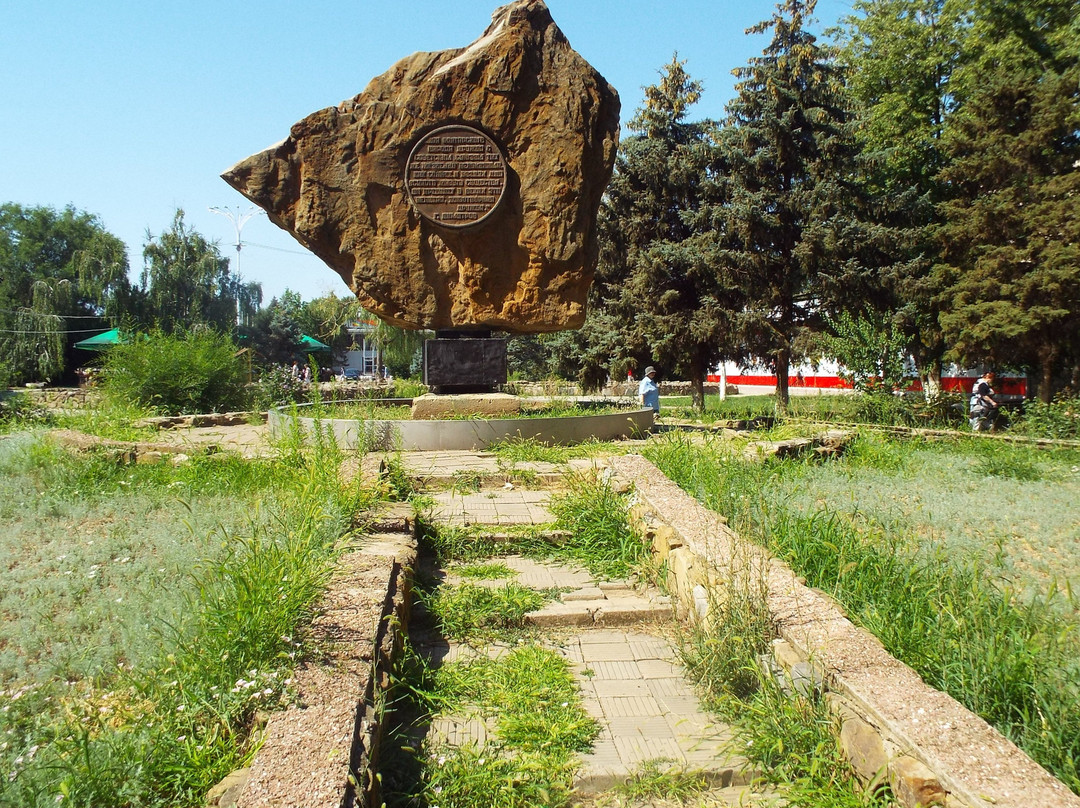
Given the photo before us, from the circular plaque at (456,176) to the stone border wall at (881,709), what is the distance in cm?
638

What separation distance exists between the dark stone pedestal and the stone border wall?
5937mm

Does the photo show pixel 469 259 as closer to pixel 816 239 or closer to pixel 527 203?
pixel 527 203

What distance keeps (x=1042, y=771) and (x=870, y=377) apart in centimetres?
1003

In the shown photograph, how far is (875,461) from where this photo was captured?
7855 mm

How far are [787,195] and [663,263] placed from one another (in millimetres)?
3472

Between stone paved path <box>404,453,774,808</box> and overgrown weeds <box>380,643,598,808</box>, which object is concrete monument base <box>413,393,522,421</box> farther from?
overgrown weeds <box>380,643,598,808</box>

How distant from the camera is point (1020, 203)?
16.5 m

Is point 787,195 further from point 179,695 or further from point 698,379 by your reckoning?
point 179,695

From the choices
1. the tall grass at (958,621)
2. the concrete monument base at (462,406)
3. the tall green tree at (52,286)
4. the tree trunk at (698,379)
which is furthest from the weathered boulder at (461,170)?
the tall green tree at (52,286)

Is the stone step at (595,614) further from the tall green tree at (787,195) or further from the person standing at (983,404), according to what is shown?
the tall green tree at (787,195)

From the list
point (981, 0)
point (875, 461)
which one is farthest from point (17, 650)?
point (981, 0)

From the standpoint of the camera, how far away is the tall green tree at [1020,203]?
50.6 ft

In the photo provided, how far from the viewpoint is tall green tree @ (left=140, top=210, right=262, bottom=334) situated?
1446 inches

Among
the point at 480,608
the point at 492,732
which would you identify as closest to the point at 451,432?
the point at 480,608
